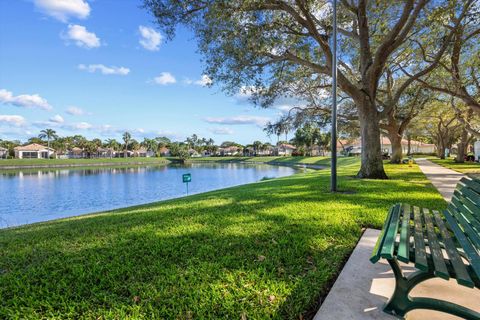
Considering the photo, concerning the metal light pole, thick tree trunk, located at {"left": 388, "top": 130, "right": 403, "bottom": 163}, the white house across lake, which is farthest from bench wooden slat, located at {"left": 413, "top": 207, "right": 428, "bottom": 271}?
the white house across lake

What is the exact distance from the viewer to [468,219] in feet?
9.28

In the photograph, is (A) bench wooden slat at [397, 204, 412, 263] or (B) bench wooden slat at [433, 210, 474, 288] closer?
(B) bench wooden slat at [433, 210, 474, 288]

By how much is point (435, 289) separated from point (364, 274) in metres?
0.63

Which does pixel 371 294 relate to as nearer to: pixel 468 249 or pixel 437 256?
pixel 437 256

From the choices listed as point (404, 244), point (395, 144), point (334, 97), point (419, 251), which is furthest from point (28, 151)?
point (419, 251)

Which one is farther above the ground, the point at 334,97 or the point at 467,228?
the point at 334,97

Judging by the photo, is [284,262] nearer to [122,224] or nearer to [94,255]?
[94,255]

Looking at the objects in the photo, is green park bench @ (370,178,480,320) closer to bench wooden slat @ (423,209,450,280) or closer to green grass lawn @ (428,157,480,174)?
bench wooden slat @ (423,209,450,280)

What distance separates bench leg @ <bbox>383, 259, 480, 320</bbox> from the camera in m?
2.01

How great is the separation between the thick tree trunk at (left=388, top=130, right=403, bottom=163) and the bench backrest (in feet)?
70.4

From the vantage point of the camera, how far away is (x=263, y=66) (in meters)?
10.9

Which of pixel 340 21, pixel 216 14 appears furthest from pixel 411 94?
pixel 216 14

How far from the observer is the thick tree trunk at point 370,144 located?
10688 millimetres

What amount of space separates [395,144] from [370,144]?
15.8 metres
